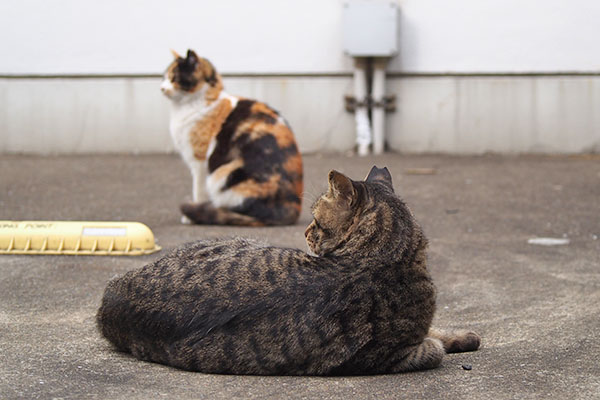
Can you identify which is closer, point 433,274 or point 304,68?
point 433,274

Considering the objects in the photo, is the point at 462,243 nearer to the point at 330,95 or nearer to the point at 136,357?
the point at 136,357

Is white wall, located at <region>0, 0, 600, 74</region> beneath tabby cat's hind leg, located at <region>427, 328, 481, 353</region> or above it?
above

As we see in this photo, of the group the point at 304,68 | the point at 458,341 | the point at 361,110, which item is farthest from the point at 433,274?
the point at 304,68

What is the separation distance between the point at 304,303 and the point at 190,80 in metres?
4.34

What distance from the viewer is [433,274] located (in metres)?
5.32

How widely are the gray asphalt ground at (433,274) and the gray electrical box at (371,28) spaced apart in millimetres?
1410

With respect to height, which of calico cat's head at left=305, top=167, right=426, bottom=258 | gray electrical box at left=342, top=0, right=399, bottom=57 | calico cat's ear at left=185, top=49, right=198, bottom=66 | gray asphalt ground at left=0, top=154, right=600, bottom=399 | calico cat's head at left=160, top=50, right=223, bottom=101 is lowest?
gray asphalt ground at left=0, top=154, right=600, bottom=399

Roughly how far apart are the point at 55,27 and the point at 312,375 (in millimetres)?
9075

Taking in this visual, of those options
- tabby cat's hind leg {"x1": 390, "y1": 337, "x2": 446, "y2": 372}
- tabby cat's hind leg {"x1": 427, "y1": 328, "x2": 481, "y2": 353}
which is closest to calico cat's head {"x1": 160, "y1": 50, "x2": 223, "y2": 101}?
tabby cat's hind leg {"x1": 427, "y1": 328, "x2": 481, "y2": 353}

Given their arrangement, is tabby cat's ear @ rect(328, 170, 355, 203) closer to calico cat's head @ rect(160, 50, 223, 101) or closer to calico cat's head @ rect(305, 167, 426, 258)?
calico cat's head @ rect(305, 167, 426, 258)

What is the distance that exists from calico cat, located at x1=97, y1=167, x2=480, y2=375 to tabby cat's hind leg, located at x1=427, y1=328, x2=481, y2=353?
7.7 inches

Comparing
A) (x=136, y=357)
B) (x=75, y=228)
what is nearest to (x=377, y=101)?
(x=75, y=228)

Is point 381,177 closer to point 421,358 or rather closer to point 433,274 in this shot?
point 421,358

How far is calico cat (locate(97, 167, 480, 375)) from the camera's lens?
3.25 m
